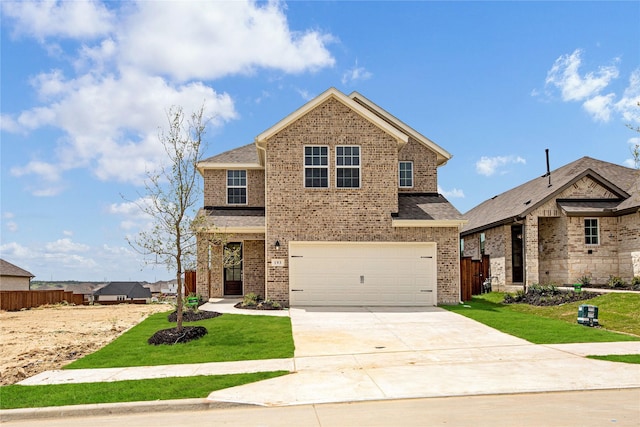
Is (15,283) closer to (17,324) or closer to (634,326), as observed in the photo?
(17,324)

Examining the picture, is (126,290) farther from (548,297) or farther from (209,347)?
(209,347)

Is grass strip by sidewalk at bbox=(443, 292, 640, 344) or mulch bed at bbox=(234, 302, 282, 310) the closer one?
grass strip by sidewalk at bbox=(443, 292, 640, 344)

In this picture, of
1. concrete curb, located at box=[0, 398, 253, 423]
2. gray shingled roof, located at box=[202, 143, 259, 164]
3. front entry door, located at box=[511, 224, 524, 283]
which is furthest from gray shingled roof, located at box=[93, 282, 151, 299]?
Result: concrete curb, located at box=[0, 398, 253, 423]

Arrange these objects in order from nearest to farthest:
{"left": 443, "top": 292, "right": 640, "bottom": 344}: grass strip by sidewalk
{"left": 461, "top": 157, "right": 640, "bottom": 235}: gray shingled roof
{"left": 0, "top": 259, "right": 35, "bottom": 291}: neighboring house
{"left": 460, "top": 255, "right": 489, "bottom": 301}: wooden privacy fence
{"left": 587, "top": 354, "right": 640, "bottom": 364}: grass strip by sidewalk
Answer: {"left": 587, "top": 354, "right": 640, "bottom": 364}: grass strip by sidewalk < {"left": 443, "top": 292, "right": 640, "bottom": 344}: grass strip by sidewalk < {"left": 460, "top": 255, "right": 489, "bottom": 301}: wooden privacy fence < {"left": 461, "top": 157, "right": 640, "bottom": 235}: gray shingled roof < {"left": 0, "top": 259, "right": 35, "bottom": 291}: neighboring house

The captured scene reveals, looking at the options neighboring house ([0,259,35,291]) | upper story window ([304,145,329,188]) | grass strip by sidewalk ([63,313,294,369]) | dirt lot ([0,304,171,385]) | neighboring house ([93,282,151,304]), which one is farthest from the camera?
neighboring house ([93,282,151,304])

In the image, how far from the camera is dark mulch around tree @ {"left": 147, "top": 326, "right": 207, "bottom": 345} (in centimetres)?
1330

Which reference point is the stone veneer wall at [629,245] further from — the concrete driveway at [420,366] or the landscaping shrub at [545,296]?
the concrete driveway at [420,366]

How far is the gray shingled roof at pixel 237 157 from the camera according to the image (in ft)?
77.5

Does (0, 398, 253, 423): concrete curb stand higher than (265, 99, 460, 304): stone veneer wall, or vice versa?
(265, 99, 460, 304): stone veneer wall

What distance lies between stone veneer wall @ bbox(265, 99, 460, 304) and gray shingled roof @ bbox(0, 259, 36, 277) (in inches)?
1006

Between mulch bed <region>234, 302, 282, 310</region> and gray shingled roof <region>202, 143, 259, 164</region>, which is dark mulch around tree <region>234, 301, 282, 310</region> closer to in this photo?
mulch bed <region>234, 302, 282, 310</region>

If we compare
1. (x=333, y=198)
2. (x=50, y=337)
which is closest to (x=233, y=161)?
(x=333, y=198)

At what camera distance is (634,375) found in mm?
9344

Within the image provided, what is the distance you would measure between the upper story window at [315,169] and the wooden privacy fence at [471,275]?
7214 mm
